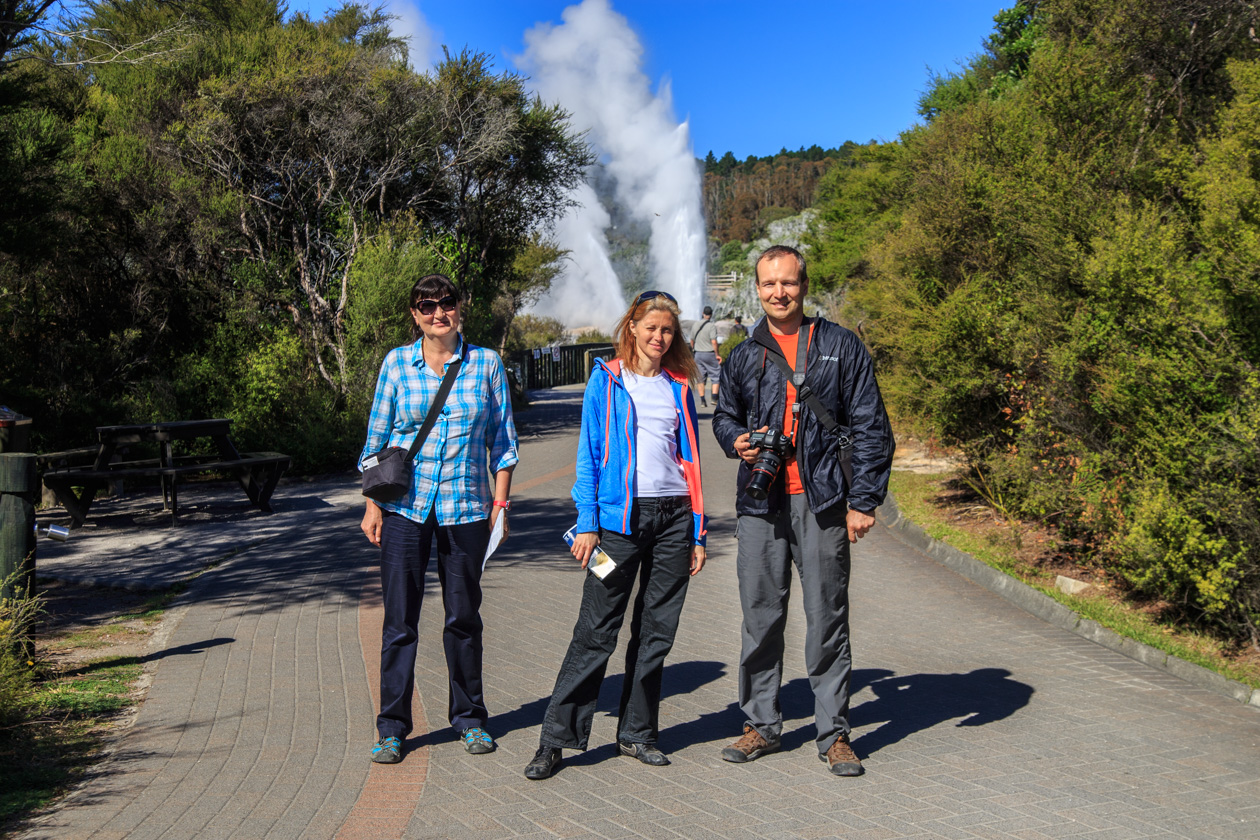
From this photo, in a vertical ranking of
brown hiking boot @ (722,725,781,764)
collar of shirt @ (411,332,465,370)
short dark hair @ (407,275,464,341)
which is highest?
short dark hair @ (407,275,464,341)

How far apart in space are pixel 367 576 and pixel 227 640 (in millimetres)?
1817

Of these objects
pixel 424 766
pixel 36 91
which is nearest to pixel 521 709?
pixel 424 766

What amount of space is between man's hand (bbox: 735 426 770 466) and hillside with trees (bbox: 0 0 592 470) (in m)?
9.81

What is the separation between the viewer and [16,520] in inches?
208

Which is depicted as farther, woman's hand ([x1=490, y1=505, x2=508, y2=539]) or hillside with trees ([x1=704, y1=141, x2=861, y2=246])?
hillside with trees ([x1=704, y1=141, x2=861, y2=246])

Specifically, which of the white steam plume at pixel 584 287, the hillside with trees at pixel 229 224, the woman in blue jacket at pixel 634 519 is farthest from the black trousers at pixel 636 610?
the white steam plume at pixel 584 287

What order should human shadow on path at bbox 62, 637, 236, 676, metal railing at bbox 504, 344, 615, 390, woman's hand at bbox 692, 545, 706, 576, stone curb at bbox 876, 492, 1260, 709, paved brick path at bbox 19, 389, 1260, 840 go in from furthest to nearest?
metal railing at bbox 504, 344, 615, 390 → human shadow on path at bbox 62, 637, 236, 676 → stone curb at bbox 876, 492, 1260, 709 → woman's hand at bbox 692, 545, 706, 576 → paved brick path at bbox 19, 389, 1260, 840

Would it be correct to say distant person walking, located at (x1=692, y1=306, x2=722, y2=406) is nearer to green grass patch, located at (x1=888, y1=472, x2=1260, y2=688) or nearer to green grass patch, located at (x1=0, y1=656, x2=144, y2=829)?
green grass patch, located at (x1=888, y1=472, x2=1260, y2=688)

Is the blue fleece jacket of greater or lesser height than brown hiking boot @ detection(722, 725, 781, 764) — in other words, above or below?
above

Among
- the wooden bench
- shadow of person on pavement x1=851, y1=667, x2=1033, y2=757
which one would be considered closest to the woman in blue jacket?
shadow of person on pavement x1=851, y1=667, x2=1033, y2=757

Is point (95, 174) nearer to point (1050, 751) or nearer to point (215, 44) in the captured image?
point (215, 44)

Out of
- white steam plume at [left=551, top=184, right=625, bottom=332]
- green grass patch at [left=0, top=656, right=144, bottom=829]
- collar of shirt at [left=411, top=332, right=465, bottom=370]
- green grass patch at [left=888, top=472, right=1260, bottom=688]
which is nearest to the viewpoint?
green grass patch at [left=0, top=656, right=144, bottom=829]

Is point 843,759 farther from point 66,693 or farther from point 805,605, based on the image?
point 66,693

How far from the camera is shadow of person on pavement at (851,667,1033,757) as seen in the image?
4832mm
